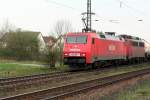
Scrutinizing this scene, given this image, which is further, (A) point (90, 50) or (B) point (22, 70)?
(A) point (90, 50)

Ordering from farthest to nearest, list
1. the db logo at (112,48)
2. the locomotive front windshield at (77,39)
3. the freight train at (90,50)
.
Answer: the db logo at (112,48) → the locomotive front windshield at (77,39) → the freight train at (90,50)

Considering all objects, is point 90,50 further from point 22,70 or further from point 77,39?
point 22,70

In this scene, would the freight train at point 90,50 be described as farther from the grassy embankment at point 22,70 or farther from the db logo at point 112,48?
the grassy embankment at point 22,70

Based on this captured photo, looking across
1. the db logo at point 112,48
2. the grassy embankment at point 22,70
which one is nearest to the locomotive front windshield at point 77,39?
the grassy embankment at point 22,70

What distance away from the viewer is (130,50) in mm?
45438

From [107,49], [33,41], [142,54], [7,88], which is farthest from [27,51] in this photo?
[7,88]

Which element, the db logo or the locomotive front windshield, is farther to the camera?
the db logo

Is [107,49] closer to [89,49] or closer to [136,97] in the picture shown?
[89,49]

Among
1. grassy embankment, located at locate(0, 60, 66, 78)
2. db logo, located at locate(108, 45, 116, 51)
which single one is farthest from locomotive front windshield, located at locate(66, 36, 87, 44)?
db logo, located at locate(108, 45, 116, 51)

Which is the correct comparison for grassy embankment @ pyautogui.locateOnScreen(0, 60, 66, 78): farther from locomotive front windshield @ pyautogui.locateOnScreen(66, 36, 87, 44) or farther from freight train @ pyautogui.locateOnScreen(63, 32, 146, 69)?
locomotive front windshield @ pyautogui.locateOnScreen(66, 36, 87, 44)

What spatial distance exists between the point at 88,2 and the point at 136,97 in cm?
2915

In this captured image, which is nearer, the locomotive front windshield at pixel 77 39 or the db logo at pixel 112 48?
the locomotive front windshield at pixel 77 39

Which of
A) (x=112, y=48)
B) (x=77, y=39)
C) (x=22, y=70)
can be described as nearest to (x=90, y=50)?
(x=77, y=39)

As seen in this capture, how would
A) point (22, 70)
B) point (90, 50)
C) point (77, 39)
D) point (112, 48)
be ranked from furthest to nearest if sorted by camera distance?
1. point (112, 48)
2. point (77, 39)
3. point (90, 50)
4. point (22, 70)
